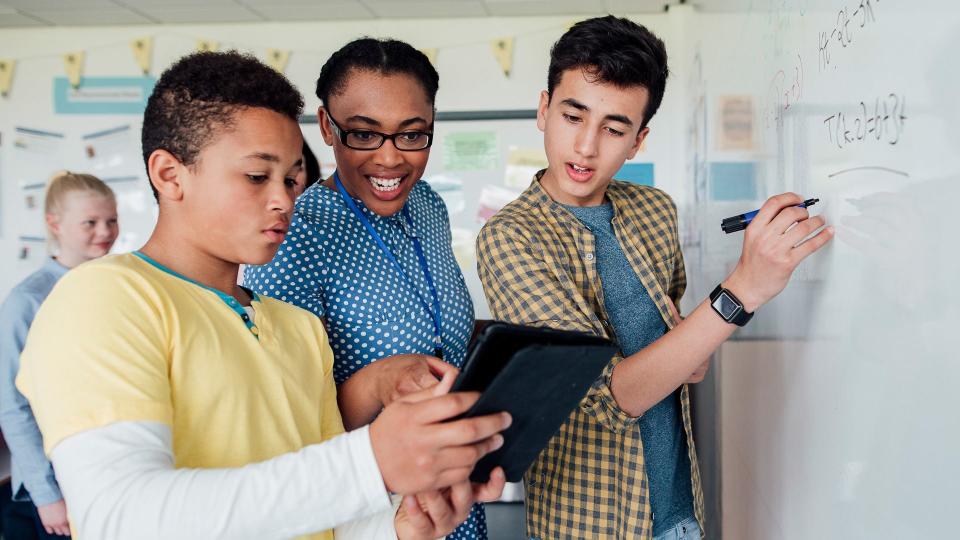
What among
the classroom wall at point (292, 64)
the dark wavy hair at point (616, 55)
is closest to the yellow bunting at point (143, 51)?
the classroom wall at point (292, 64)

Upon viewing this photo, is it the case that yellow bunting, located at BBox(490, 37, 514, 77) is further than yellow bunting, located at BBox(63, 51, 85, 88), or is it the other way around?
yellow bunting, located at BBox(63, 51, 85, 88)

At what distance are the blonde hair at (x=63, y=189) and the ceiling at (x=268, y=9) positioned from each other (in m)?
1.56

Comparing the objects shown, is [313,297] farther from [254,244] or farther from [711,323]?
[711,323]

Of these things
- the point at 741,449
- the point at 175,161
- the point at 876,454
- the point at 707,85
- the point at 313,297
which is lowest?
the point at 741,449

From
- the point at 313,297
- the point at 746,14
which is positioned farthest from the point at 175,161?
the point at 746,14

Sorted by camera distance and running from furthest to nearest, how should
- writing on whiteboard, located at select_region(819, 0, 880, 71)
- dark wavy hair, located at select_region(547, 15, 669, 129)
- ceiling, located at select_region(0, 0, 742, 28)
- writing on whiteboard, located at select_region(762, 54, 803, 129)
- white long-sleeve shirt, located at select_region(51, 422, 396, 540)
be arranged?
ceiling, located at select_region(0, 0, 742, 28)
dark wavy hair, located at select_region(547, 15, 669, 129)
writing on whiteboard, located at select_region(762, 54, 803, 129)
writing on whiteboard, located at select_region(819, 0, 880, 71)
white long-sleeve shirt, located at select_region(51, 422, 396, 540)

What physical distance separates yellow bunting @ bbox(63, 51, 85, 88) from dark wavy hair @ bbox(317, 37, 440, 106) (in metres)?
3.42

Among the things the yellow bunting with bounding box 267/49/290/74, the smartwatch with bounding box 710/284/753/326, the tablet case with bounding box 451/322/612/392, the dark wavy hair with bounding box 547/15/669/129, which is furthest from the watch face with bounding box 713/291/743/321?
the yellow bunting with bounding box 267/49/290/74

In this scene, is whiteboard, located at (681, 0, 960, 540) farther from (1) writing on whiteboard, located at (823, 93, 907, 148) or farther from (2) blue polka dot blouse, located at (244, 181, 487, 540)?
(2) blue polka dot blouse, located at (244, 181, 487, 540)

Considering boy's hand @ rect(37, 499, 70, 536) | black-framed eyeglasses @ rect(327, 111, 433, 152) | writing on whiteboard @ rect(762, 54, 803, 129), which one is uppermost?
writing on whiteboard @ rect(762, 54, 803, 129)

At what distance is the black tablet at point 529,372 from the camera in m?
0.63

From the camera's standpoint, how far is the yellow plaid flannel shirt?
1.06m

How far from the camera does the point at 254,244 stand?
0.81 m

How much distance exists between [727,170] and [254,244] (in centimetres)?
124
